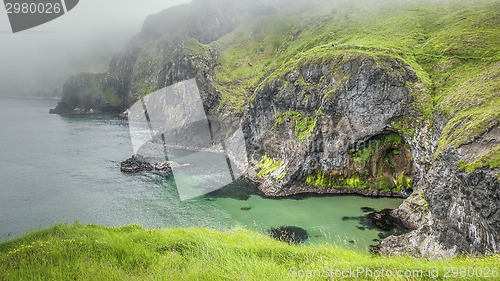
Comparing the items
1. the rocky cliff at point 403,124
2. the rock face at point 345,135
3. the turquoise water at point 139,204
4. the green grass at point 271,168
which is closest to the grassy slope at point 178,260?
the rocky cliff at point 403,124

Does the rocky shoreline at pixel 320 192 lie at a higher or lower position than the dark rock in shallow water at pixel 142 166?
lower

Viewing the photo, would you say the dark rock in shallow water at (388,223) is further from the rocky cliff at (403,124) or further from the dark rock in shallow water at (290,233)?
the dark rock in shallow water at (290,233)

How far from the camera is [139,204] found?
46219mm

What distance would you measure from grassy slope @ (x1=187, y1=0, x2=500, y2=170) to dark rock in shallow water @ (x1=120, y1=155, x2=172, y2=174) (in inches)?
1432

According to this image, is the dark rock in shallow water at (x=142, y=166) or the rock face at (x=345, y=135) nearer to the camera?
the rock face at (x=345, y=135)

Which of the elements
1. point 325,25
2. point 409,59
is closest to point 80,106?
point 325,25

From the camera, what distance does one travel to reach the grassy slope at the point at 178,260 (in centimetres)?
548

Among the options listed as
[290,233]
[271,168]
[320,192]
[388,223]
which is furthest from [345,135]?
[290,233]

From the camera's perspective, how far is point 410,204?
3850cm

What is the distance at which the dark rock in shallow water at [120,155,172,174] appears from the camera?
65512 mm

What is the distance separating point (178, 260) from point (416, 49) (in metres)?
72.0

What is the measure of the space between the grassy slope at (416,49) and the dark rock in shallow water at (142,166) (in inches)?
1432

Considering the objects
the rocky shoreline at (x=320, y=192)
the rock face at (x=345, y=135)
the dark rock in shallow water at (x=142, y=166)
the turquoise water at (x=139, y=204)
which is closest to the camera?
the turquoise water at (x=139, y=204)

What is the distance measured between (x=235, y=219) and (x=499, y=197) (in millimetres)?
31841
